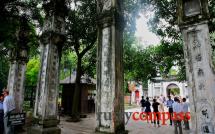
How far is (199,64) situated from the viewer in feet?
14.9

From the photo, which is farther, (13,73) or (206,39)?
(13,73)

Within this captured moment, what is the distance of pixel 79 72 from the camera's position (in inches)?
589

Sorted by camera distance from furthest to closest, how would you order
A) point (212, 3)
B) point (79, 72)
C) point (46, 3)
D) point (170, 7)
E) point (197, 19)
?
point (79, 72)
point (170, 7)
point (212, 3)
point (46, 3)
point (197, 19)

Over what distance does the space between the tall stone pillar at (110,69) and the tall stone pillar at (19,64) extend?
658cm

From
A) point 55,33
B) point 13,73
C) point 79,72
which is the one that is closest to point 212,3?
→ point 55,33

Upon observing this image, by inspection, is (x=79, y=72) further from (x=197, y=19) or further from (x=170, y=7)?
(x=197, y=19)

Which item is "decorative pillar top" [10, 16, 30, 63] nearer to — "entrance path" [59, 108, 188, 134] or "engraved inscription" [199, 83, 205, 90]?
"entrance path" [59, 108, 188, 134]

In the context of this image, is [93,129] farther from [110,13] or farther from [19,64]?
[110,13]

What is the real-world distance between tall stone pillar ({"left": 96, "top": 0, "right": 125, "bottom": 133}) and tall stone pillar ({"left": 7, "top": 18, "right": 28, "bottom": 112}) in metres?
6.58

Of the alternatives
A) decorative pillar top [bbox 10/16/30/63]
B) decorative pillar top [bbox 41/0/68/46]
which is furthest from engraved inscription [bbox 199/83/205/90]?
decorative pillar top [bbox 10/16/30/63]

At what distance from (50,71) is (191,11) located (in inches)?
204

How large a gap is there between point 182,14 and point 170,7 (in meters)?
6.80

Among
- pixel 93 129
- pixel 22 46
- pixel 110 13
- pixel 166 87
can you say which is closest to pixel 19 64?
pixel 22 46

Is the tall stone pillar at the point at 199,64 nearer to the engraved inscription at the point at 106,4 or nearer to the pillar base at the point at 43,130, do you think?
the engraved inscription at the point at 106,4
